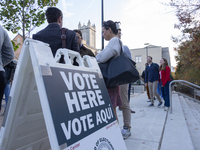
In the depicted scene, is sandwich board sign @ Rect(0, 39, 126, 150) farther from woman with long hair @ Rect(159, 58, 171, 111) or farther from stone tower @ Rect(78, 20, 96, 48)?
stone tower @ Rect(78, 20, 96, 48)

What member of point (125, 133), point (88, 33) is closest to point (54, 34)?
point (125, 133)

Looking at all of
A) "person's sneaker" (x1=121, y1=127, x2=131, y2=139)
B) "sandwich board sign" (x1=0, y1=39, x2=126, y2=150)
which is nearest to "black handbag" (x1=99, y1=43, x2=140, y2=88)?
"sandwich board sign" (x1=0, y1=39, x2=126, y2=150)

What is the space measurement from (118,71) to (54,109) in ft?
3.48

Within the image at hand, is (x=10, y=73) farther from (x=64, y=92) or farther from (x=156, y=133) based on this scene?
(x=156, y=133)

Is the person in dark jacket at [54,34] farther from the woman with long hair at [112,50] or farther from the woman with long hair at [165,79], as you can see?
the woman with long hair at [165,79]

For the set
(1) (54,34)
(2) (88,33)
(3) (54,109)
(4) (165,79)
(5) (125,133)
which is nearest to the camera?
(3) (54,109)

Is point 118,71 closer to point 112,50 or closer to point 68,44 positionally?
point 112,50

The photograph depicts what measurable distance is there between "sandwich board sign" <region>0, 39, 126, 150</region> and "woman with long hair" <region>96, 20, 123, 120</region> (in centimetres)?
51

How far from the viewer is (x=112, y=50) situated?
2.11 m

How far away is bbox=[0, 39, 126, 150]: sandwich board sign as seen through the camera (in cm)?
111

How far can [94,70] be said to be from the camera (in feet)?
5.98

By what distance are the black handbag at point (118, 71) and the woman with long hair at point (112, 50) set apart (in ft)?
0.32

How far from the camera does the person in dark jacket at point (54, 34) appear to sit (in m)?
1.92

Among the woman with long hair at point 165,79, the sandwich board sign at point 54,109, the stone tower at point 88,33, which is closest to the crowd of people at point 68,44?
the sandwich board sign at point 54,109
